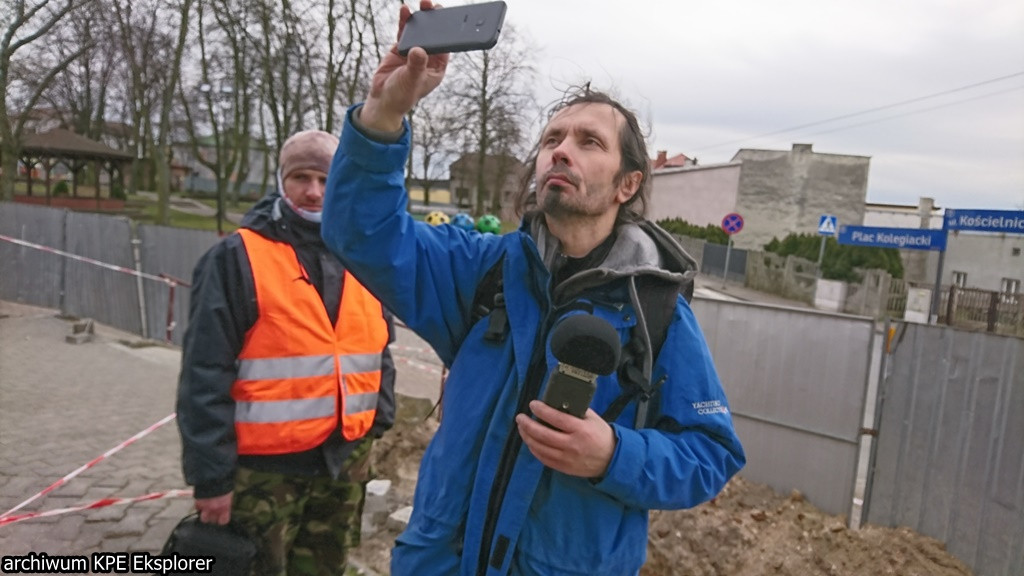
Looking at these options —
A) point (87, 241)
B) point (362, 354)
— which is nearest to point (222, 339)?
point (362, 354)

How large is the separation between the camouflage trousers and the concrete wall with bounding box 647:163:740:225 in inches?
1549

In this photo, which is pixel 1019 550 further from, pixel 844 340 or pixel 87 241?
pixel 87 241

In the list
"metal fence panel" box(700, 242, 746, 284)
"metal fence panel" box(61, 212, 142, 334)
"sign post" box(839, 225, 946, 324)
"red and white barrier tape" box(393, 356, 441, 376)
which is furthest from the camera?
"metal fence panel" box(700, 242, 746, 284)

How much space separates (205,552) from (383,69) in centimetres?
194

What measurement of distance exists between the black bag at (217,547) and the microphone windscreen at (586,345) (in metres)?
1.88

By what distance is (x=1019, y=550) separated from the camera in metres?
4.37

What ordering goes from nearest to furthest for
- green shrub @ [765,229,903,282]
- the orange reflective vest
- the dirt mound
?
the orange reflective vest, the dirt mound, green shrub @ [765,229,903,282]

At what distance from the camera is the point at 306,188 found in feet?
9.30

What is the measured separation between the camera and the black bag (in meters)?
2.45

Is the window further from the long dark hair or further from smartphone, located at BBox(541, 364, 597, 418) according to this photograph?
smartphone, located at BBox(541, 364, 597, 418)

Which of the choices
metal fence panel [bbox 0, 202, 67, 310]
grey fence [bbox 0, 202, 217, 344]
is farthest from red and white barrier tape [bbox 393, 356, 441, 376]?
metal fence panel [bbox 0, 202, 67, 310]

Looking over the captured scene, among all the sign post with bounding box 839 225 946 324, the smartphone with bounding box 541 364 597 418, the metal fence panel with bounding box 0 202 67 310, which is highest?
the sign post with bounding box 839 225 946 324

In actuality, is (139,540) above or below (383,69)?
below

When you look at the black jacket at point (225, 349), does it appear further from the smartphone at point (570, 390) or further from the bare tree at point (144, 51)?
the bare tree at point (144, 51)
